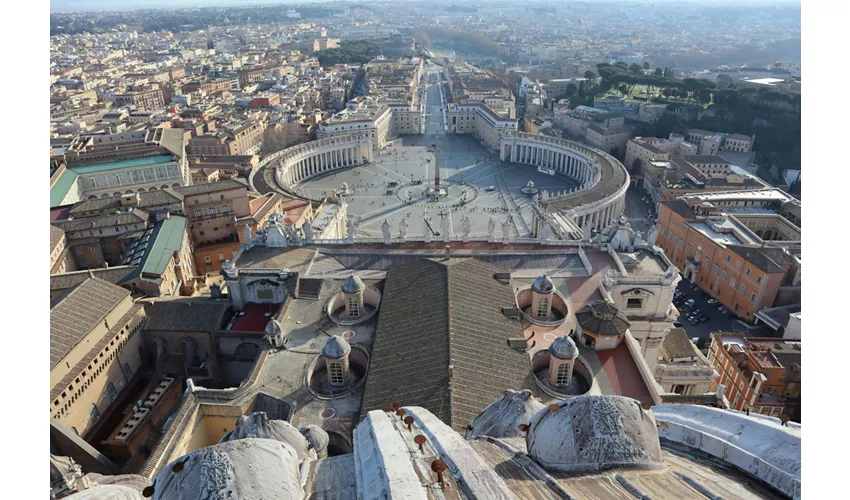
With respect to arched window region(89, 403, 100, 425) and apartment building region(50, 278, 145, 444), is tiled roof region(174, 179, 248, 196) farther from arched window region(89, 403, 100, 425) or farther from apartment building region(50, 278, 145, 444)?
arched window region(89, 403, 100, 425)

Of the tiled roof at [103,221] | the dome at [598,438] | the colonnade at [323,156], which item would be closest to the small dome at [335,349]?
the dome at [598,438]

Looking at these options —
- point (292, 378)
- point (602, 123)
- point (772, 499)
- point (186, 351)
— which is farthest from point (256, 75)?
point (772, 499)

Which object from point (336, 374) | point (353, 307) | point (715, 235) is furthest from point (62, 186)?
point (715, 235)

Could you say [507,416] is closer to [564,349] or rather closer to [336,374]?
[564,349]

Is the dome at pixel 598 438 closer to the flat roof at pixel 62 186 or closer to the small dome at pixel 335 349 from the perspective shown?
the small dome at pixel 335 349

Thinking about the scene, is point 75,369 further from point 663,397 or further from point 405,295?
point 663,397

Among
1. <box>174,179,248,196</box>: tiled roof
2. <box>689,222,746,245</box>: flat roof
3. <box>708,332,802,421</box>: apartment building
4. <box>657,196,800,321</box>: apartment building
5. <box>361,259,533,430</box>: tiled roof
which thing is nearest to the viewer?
<box>361,259,533,430</box>: tiled roof

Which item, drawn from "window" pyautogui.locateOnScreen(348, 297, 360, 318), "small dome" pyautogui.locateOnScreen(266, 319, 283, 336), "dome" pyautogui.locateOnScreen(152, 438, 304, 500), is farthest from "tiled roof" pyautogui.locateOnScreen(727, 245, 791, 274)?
"dome" pyautogui.locateOnScreen(152, 438, 304, 500)
